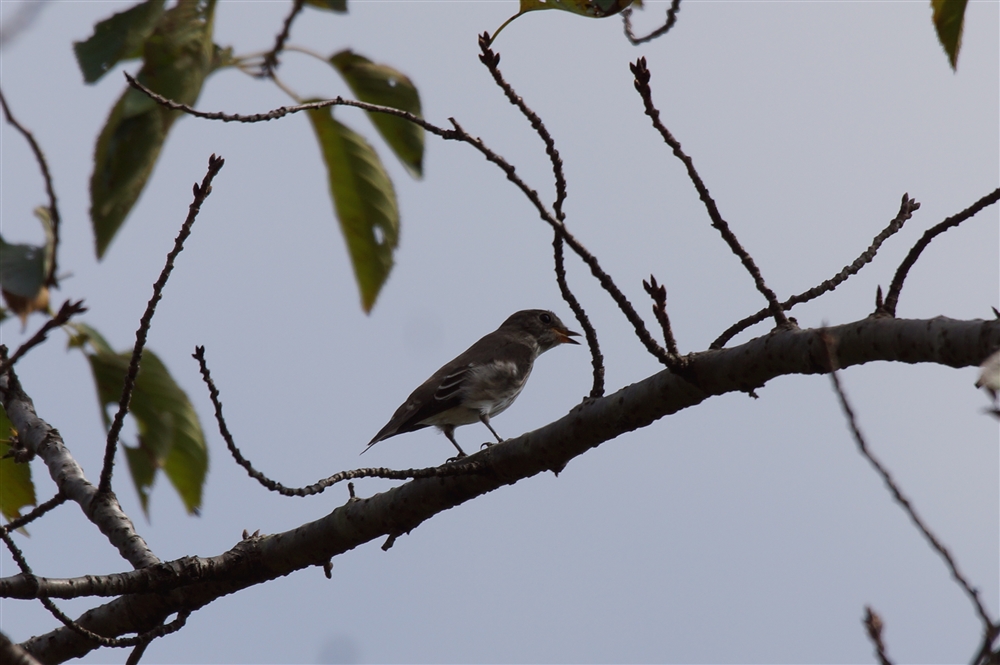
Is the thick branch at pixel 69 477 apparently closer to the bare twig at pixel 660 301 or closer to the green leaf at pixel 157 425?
the green leaf at pixel 157 425

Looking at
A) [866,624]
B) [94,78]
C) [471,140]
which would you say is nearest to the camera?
[866,624]

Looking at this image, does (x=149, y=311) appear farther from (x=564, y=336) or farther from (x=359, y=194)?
(x=564, y=336)

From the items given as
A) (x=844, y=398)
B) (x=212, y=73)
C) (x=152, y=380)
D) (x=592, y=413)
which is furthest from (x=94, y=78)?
(x=844, y=398)

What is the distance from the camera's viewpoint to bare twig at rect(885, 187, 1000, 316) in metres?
2.73

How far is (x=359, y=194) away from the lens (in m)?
3.74

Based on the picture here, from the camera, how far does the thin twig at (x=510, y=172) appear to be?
2.79 m

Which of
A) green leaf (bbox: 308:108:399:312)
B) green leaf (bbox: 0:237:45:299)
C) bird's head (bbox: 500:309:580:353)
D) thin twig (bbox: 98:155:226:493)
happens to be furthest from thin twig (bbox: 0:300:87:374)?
bird's head (bbox: 500:309:580:353)

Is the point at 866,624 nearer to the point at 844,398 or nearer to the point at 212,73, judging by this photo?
the point at 844,398

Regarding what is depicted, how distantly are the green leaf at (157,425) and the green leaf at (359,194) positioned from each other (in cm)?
85

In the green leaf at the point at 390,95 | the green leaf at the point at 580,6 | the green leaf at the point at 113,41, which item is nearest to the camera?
the green leaf at the point at 580,6

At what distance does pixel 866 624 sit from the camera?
6.15 ft

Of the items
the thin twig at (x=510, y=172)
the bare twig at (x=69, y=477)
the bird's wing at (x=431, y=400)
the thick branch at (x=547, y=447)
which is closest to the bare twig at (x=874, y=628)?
the thick branch at (x=547, y=447)

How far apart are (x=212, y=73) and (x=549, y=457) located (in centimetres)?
173

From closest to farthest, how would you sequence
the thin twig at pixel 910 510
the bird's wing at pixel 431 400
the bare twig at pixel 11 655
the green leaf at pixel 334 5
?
the thin twig at pixel 910 510
the bare twig at pixel 11 655
the green leaf at pixel 334 5
the bird's wing at pixel 431 400
